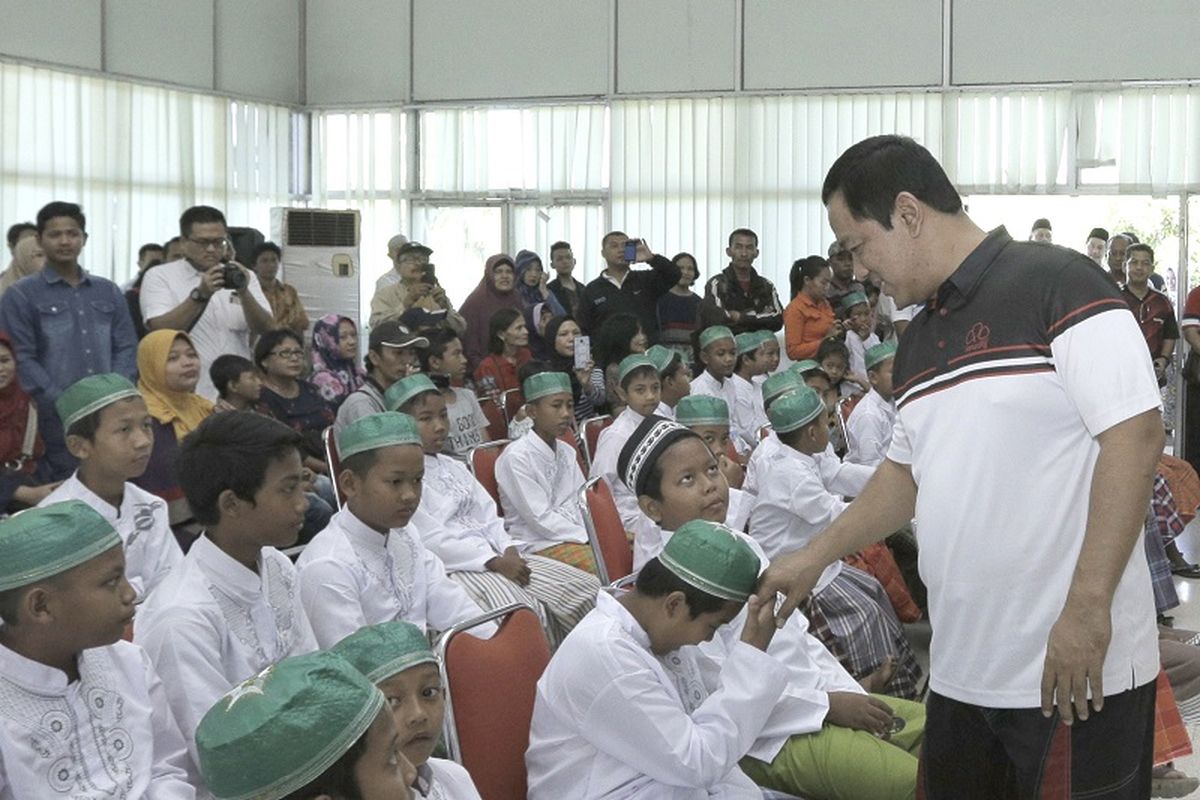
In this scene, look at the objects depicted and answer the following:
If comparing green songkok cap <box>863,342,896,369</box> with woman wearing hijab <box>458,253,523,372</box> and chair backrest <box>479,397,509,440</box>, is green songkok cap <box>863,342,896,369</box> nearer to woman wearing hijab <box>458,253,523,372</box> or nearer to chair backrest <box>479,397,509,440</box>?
chair backrest <box>479,397,509,440</box>

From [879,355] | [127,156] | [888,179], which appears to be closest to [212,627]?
[888,179]

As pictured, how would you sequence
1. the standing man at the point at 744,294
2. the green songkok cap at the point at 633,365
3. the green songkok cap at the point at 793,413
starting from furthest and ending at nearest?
the standing man at the point at 744,294
the green songkok cap at the point at 633,365
the green songkok cap at the point at 793,413

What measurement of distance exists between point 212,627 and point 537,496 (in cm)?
267

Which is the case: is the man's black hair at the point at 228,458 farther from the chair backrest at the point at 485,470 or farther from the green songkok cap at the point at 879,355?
the green songkok cap at the point at 879,355

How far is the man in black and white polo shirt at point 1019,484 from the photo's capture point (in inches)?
69.3

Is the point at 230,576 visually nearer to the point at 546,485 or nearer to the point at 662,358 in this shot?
the point at 546,485

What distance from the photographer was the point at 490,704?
2.40 meters

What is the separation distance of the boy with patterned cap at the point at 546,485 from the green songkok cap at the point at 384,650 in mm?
2654

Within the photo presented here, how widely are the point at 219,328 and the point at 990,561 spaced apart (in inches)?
207

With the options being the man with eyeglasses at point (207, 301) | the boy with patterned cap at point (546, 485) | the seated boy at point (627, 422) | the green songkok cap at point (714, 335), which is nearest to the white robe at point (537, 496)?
the boy with patterned cap at point (546, 485)

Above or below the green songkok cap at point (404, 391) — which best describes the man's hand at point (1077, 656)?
below

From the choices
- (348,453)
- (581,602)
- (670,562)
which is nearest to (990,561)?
(670,562)

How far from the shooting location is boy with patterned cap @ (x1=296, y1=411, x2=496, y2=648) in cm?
312

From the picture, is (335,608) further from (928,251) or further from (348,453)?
(928,251)
